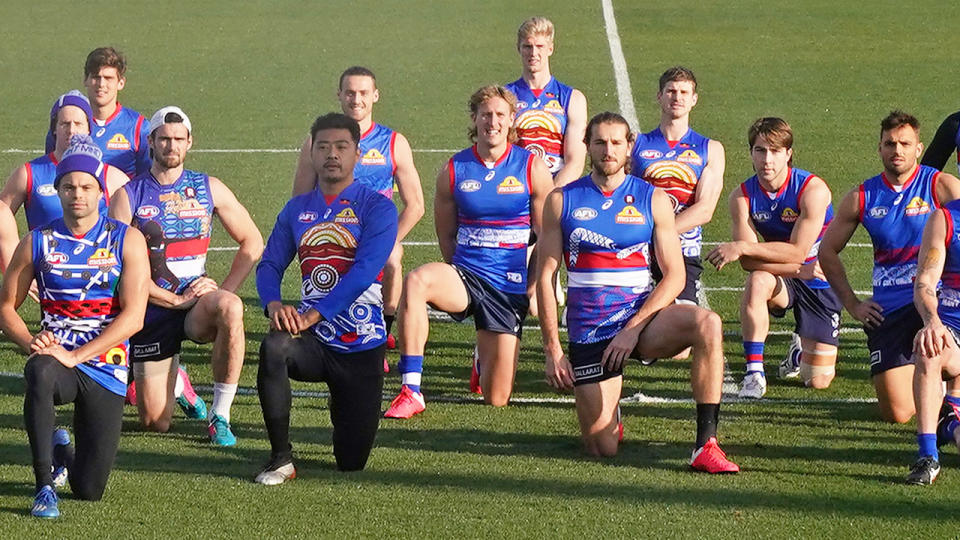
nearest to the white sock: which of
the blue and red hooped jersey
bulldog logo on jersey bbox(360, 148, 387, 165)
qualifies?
bulldog logo on jersey bbox(360, 148, 387, 165)

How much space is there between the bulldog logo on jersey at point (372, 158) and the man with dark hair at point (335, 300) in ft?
7.14

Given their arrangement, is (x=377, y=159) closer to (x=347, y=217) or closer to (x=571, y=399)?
(x=571, y=399)

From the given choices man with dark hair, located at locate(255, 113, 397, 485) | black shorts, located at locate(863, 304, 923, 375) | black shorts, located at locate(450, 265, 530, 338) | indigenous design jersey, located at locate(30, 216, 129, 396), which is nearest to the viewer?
indigenous design jersey, located at locate(30, 216, 129, 396)

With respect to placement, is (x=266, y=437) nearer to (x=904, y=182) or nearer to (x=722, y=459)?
(x=722, y=459)

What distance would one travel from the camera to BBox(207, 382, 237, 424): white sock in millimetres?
9289

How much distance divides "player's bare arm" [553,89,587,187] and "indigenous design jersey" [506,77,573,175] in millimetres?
43

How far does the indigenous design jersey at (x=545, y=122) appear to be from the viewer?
12.1 meters

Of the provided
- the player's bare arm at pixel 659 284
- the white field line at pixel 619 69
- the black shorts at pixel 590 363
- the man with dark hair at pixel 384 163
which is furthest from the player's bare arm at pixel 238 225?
the white field line at pixel 619 69

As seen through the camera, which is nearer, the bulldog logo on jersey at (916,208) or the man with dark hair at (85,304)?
the man with dark hair at (85,304)

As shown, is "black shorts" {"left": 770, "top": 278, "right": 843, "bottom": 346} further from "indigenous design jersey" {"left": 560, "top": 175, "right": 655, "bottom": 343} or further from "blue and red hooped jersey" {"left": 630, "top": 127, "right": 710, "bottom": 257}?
"indigenous design jersey" {"left": 560, "top": 175, "right": 655, "bottom": 343}

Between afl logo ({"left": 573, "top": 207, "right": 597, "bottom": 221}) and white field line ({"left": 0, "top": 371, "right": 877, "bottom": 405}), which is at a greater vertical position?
afl logo ({"left": 573, "top": 207, "right": 597, "bottom": 221})

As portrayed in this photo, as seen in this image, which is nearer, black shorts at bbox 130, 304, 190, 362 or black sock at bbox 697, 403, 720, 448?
black sock at bbox 697, 403, 720, 448

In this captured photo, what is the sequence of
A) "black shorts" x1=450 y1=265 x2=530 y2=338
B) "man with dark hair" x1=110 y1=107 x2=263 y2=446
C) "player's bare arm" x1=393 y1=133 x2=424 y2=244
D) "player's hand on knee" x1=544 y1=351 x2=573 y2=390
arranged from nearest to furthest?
1. "player's hand on knee" x1=544 y1=351 x2=573 y2=390
2. "man with dark hair" x1=110 y1=107 x2=263 y2=446
3. "black shorts" x1=450 y1=265 x2=530 y2=338
4. "player's bare arm" x1=393 y1=133 x2=424 y2=244

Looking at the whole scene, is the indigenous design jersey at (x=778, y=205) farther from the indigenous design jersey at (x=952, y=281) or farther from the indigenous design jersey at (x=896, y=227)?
the indigenous design jersey at (x=952, y=281)
